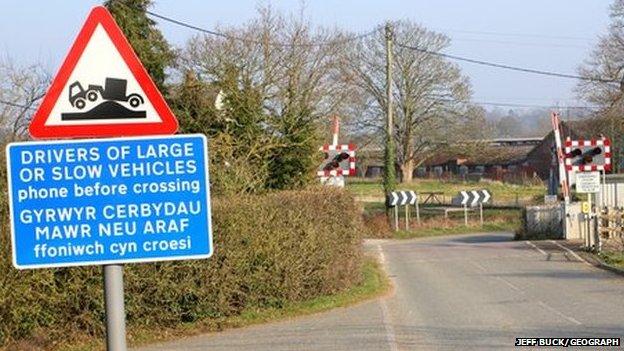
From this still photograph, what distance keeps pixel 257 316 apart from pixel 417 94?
155ft

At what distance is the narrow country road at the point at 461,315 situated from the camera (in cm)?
1034

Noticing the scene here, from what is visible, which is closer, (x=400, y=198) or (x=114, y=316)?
(x=114, y=316)

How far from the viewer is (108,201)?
390 cm

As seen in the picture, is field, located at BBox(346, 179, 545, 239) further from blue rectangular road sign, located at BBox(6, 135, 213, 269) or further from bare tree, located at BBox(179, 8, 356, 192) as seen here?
blue rectangular road sign, located at BBox(6, 135, 213, 269)

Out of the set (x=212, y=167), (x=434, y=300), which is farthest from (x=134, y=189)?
(x=434, y=300)

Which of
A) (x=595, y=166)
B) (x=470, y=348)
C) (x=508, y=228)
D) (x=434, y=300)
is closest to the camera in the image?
(x=470, y=348)

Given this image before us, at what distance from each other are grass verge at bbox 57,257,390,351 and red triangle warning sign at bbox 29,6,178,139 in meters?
7.09

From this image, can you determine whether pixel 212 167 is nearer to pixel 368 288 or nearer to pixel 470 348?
pixel 368 288

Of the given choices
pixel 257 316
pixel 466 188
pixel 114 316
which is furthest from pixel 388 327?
pixel 466 188

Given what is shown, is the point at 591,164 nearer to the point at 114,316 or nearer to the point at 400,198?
the point at 400,198

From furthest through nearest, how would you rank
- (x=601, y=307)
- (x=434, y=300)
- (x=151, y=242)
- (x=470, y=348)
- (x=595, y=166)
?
(x=595, y=166) < (x=434, y=300) < (x=601, y=307) < (x=470, y=348) < (x=151, y=242)

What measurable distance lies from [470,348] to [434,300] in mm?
5384

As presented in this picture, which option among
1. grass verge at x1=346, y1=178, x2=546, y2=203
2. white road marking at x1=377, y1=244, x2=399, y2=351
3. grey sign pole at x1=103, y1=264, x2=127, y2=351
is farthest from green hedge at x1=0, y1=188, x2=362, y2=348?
grass verge at x1=346, y1=178, x2=546, y2=203

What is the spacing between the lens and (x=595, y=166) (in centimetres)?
2439
